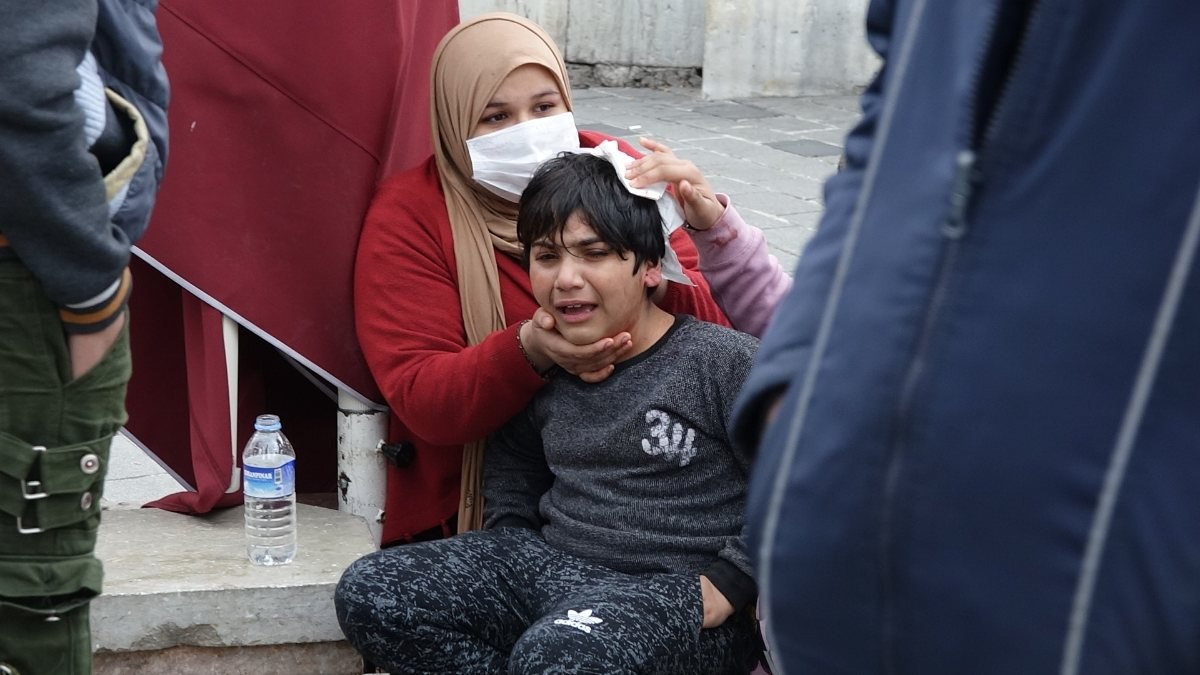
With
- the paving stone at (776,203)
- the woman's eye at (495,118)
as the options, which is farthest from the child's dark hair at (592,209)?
the paving stone at (776,203)

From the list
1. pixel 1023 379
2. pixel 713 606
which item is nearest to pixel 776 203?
pixel 713 606

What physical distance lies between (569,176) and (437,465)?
70 cm

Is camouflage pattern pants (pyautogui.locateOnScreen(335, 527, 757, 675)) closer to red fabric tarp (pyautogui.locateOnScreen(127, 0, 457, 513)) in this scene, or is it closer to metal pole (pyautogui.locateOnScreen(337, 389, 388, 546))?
metal pole (pyautogui.locateOnScreen(337, 389, 388, 546))

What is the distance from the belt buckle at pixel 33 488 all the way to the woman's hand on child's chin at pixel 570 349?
3.23ft

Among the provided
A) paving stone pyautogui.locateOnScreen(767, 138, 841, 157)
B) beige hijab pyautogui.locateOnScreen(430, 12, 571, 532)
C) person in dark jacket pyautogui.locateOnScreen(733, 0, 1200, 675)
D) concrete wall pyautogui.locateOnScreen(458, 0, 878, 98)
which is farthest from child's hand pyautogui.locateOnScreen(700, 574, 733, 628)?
concrete wall pyautogui.locateOnScreen(458, 0, 878, 98)

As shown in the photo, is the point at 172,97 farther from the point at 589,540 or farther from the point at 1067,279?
the point at 1067,279

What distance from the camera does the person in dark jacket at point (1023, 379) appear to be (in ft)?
3.30

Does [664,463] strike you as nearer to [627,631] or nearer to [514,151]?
[627,631]

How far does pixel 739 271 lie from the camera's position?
2861 millimetres

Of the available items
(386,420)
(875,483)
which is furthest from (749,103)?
(875,483)

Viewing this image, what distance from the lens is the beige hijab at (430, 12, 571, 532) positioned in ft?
9.87

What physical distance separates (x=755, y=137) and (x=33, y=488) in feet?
21.3

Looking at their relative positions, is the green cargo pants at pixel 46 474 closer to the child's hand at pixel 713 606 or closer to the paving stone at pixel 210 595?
the paving stone at pixel 210 595

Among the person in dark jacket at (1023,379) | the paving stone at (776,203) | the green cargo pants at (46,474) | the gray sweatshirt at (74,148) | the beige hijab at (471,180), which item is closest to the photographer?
the person in dark jacket at (1023,379)
